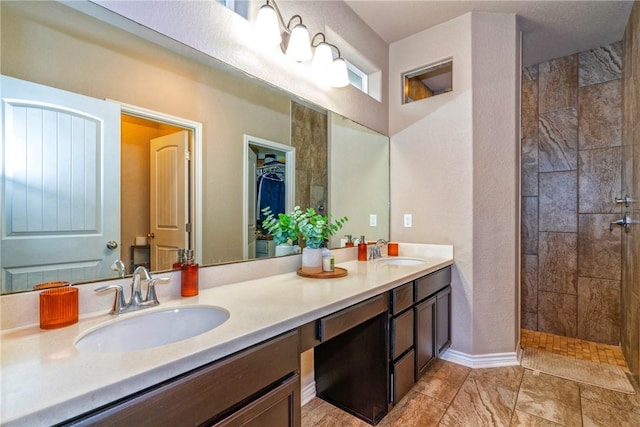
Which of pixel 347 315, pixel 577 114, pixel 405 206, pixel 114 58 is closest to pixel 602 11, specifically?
pixel 577 114

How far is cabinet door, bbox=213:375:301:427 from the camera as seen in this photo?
0.85m

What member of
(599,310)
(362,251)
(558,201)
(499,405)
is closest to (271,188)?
(362,251)

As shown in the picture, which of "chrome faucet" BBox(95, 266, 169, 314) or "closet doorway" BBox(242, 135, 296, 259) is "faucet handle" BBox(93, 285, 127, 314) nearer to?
"chrome faucet" BBox(95, 266, 169, 314)

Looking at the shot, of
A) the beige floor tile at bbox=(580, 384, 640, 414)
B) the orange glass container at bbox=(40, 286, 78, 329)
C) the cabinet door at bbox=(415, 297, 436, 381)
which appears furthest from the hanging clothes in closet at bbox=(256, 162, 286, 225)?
the beige floor tile at bbox=(580, 384, 640, 414)

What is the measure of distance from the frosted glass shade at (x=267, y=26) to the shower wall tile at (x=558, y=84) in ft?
8.75

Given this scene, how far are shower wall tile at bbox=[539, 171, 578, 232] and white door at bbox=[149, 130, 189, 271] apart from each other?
121 inches

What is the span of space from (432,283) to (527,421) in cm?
83

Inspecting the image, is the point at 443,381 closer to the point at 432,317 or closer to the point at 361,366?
the point at 432,317

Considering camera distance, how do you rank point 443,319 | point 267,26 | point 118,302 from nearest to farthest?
point 118,302 → point 267,26 → point 443,319

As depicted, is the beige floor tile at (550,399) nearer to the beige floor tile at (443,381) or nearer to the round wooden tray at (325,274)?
the beige floor tile at (443,381)

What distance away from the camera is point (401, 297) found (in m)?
1.65

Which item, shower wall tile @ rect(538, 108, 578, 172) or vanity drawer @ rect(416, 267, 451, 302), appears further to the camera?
shower wall tile @ rect(538, 108, 578, 172)

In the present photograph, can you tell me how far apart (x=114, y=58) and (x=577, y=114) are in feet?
11.4

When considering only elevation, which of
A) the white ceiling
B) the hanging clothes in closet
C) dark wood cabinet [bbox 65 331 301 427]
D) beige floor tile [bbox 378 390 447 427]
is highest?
the white ceiling
